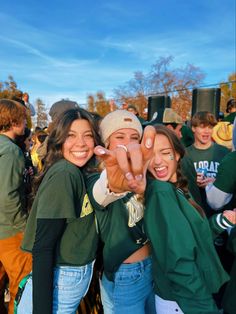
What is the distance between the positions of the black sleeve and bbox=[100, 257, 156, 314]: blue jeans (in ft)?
1.31

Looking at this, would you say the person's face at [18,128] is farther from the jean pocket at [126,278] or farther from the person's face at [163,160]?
the jean pocket at [126,278]

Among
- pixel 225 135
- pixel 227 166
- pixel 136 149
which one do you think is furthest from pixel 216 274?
pixel 225 135

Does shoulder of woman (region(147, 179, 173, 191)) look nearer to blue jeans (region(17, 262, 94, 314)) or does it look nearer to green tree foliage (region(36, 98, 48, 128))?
blue jeans (region(17, 262, 94, 314))

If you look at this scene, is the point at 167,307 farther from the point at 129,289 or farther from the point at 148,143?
the point at 148,143

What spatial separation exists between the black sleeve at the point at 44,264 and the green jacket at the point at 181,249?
0.46 m

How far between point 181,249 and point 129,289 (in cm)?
48

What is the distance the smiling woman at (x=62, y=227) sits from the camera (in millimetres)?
1384

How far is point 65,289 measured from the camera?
1518 millimetres

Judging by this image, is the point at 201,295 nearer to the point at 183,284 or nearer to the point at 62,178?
the point at 183,284

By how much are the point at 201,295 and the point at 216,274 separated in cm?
15

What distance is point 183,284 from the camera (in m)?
1.35

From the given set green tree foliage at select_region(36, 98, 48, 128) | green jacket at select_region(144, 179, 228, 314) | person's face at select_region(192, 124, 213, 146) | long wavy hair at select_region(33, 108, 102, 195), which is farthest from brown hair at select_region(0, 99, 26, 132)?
green tree foliage at select_region(36, 98, 48, 128)

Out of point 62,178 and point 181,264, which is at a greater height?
point 62,178

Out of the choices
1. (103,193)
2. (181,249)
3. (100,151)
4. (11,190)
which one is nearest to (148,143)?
(100,151)
